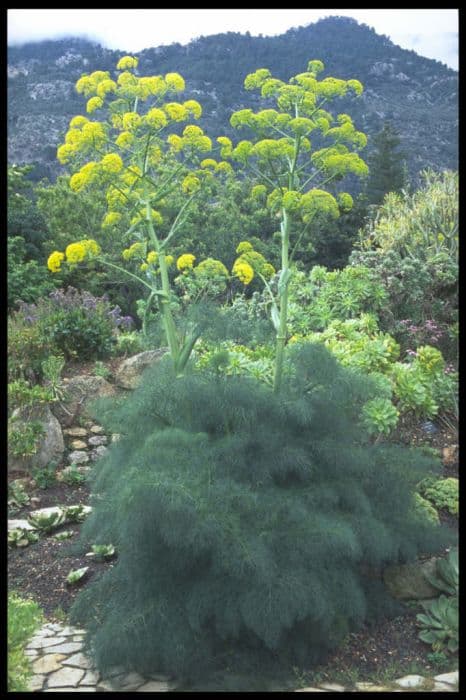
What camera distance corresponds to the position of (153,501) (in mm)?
3648

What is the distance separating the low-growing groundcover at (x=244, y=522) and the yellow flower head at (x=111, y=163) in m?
1.70

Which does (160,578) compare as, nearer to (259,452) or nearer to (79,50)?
(259,452)

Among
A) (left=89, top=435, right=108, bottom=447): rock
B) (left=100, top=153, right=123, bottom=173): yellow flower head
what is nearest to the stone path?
(left=100, top=153, right=123, bottom=173): yellow flower head

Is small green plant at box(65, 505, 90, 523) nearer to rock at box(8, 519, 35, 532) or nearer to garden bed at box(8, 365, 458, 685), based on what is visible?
garden bed at box(8, 365, 458, 685)

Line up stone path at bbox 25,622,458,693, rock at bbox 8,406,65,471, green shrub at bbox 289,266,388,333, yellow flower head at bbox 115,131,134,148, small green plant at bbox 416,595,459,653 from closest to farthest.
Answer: stone path at bbox 25,622,458,693, small green plant at bbox 416,595,459,653, yellow flower head at bbox 115,131,134,148, rock at bbox 8,406,65,471, green shrub at bbox 289,266,388,333

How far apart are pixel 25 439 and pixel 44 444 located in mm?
295

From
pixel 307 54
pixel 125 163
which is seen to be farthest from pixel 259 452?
pixel 307 54

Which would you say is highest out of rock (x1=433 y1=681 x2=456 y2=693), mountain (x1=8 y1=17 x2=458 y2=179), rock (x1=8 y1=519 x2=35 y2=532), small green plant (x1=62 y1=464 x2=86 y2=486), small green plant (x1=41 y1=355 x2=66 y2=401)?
mountain (x1=8 y1=17 x2=458 y2=179)

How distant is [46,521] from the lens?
6.04 metres

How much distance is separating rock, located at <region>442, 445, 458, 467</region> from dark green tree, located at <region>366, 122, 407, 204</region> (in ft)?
58.3

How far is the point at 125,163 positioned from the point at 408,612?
4.26 metres

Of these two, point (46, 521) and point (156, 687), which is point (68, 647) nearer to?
point (156, 687)

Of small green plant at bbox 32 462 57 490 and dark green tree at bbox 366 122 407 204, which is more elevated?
dark green tree at bbox 366 122 407 204

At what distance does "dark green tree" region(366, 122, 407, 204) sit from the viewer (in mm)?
24453
